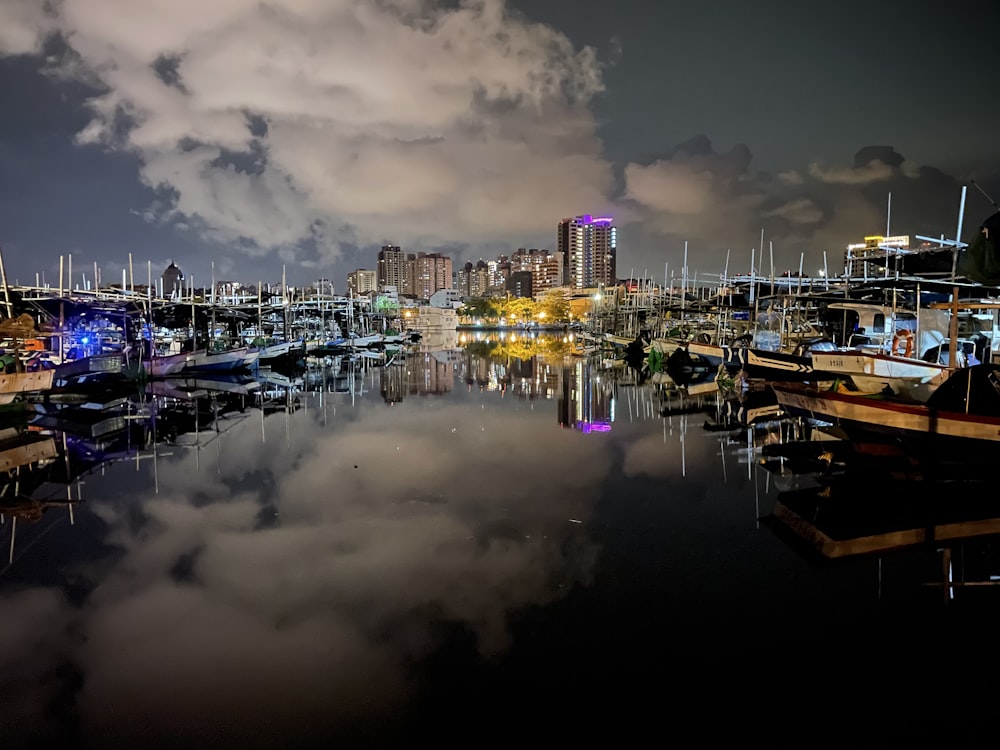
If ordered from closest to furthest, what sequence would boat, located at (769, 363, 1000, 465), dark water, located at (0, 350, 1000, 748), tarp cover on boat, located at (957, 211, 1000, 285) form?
1. dark water, located at (0, 350, 1000, 748)
2. boat, located at (769, 363, 1000, 465)
3. tarp cover on boat, located at (957, 211, 1000, 285)

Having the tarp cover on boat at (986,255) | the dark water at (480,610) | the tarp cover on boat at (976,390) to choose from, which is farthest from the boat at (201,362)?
the tarp cover on boat at (986,255)

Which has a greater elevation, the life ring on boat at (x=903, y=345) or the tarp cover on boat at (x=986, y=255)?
the tarp cover on boat at (x=986, y=255)

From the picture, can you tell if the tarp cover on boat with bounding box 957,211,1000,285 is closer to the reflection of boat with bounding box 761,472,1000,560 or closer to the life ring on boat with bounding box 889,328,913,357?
the reflection of boat with bounding box 761,472,1000,560

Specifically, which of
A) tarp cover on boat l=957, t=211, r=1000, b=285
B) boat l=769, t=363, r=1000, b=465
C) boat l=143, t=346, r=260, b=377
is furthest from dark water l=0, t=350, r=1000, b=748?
boat l=143, t=346, r=260, b=377

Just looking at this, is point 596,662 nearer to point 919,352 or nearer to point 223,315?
point 919,352

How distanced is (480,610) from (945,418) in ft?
21.2

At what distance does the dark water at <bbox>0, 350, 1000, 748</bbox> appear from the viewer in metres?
3.21

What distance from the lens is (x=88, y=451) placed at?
10461 millimetres

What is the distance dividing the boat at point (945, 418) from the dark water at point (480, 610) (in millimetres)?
555

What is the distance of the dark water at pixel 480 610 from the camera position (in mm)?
3213

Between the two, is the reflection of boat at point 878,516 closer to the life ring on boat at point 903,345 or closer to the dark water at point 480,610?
the dark water at point 480,610

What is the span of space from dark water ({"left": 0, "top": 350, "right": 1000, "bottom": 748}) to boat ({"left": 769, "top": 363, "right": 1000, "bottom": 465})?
1.82ft

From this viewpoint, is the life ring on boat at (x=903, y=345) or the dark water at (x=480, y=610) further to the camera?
the life ring on boat at (x=903, y=345)

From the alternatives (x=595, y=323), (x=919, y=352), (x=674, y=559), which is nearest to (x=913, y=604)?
(x=674, y=559)
